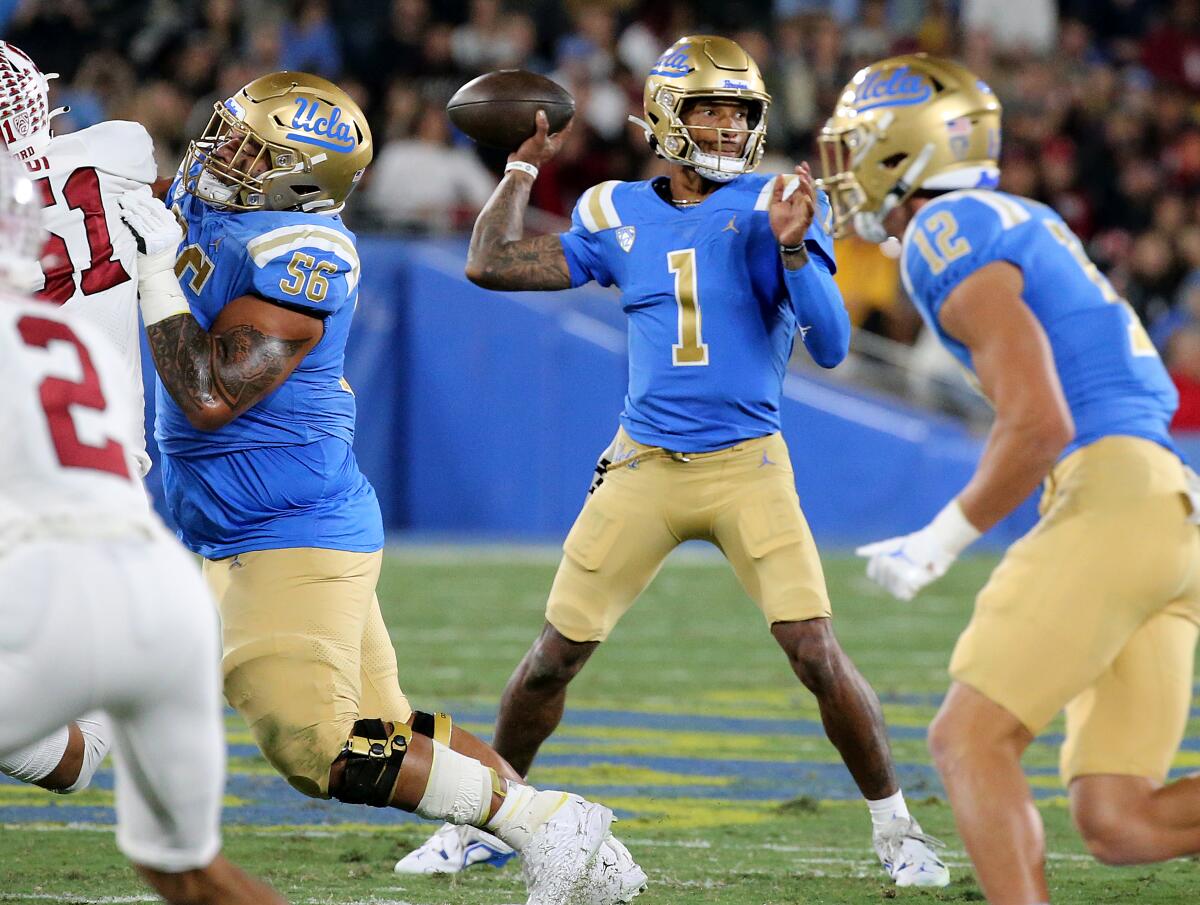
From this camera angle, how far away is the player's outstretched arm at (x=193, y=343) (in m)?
3.48

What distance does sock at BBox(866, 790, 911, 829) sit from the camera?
162 inches

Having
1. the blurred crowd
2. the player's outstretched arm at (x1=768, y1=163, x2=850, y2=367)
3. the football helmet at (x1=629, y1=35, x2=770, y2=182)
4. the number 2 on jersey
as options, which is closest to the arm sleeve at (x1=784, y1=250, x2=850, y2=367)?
the player's outstretched arm at (x1=768, y1=163, x2=850, y2=367)

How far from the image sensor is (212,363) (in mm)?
3494

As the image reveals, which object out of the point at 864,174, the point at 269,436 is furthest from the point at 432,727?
the point at 864,174

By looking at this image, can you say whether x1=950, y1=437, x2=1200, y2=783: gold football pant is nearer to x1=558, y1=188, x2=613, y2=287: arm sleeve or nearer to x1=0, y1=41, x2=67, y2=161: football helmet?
x1=558, y1=188, x2=613, y2=287: arm sleeve

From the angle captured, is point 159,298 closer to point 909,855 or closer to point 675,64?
point 675,64

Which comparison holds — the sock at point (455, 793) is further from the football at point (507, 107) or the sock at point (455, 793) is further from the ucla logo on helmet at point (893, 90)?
the football at point (507, 107)

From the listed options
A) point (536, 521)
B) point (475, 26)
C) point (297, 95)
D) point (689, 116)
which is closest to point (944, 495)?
point (536, 521)

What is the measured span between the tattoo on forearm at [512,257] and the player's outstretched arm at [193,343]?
984 millimetres

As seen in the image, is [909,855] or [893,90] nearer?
[893,90]

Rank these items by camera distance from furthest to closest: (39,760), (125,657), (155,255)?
(39,760)
(155,255)
(125,657)

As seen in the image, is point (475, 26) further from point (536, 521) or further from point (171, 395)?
point (171, 395)

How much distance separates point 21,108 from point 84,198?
0.71 ft

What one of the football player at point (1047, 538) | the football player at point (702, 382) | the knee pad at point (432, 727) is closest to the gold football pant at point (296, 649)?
the knee pad at point (432, 727)
